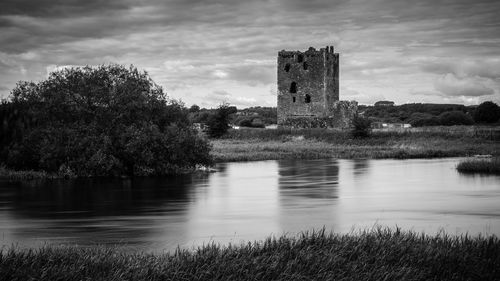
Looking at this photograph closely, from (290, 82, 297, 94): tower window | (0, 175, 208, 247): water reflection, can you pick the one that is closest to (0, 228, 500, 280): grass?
(0, 175, 208, 247): water reflection

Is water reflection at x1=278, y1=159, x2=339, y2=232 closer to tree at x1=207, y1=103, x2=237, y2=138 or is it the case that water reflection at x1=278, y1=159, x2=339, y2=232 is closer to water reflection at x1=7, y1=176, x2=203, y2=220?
water reflection at x1=7, y1=176, x2=203, y2=220

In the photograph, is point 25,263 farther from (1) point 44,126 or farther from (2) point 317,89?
(2) point 317,89

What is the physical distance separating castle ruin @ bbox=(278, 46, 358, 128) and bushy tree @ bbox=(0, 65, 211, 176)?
1191 inches

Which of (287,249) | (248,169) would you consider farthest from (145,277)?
(248,169)

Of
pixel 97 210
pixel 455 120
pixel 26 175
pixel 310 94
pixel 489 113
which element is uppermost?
pixel 310 94

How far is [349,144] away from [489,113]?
41701 millimetres

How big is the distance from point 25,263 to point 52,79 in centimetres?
2881

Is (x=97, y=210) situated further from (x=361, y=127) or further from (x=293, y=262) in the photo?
(x=361, y=127)

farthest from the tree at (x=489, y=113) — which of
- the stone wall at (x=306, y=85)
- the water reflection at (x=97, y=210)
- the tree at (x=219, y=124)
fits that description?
the water reflection at (x=97, y=210)

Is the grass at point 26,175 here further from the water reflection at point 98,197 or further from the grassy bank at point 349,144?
the grassy bank at point 349,144

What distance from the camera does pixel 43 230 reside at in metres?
19.4

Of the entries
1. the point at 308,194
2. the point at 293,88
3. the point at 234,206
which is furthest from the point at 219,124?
the point at 234,206

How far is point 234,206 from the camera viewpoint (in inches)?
1027

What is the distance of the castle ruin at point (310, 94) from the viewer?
68.6 metres
